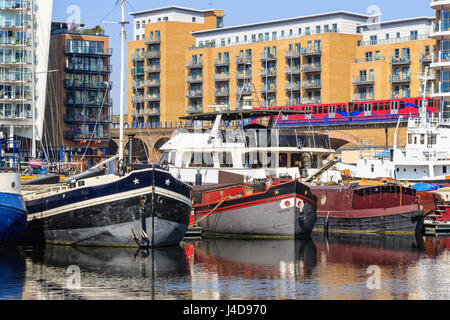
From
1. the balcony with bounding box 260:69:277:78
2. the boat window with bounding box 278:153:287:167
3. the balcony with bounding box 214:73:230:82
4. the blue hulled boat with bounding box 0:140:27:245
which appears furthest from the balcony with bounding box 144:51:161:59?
the blue hulled boat with bounding box 0:140:27:245

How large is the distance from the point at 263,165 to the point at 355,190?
519 centimetres

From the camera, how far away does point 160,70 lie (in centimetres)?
12988

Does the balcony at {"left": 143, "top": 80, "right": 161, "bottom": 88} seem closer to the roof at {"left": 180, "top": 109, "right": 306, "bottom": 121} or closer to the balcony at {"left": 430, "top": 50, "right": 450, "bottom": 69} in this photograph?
the balcony at {"left": 430, "top": 50, "right": 450, "bottom": 69}

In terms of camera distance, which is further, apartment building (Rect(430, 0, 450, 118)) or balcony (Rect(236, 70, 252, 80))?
balcony (Rect(236, 70, 252, 80))

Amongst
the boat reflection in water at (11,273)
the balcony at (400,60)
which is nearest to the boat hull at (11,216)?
the boat reflection in water at (11,273)

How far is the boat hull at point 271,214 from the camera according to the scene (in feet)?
127

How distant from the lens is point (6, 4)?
9819 centimetres

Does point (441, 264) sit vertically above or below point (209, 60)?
below

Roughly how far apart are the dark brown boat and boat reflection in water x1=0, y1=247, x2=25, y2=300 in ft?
53.7

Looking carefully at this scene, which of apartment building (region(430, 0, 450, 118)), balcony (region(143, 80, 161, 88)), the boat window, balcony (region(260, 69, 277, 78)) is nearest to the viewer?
the boat window

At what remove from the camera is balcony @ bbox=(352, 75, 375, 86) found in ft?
356

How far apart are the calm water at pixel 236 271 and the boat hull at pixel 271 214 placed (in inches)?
28.4

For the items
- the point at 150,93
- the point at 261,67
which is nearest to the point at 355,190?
the point at 261,67
